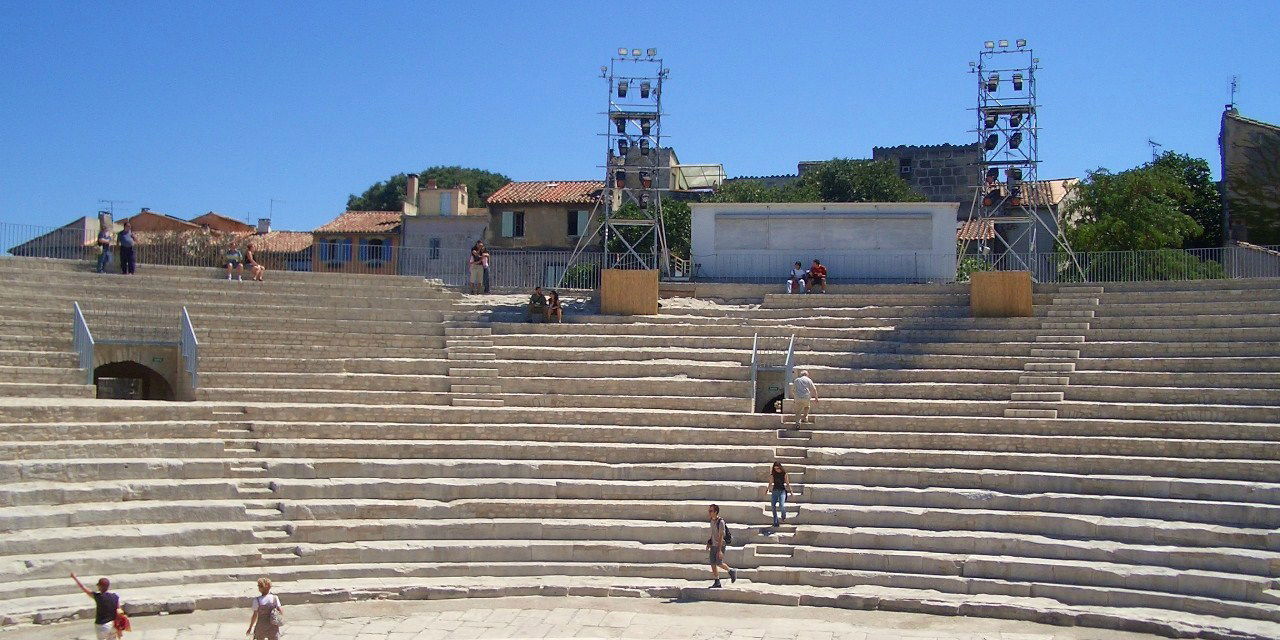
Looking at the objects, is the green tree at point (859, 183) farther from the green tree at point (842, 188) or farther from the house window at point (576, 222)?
the house window at point (576, 222)

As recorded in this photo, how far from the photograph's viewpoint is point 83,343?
1844 cm

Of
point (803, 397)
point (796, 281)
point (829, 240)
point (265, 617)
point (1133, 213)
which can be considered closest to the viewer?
point (265, 617)

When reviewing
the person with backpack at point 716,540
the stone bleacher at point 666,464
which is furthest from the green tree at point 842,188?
the person with backpack at point 716,540

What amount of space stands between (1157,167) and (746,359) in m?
23.0

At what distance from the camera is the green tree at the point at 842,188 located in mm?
41438

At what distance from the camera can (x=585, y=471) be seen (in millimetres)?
17016

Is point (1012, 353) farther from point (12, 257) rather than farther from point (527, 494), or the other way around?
point (12, 257)

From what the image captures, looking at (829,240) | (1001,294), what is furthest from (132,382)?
(1001,294)

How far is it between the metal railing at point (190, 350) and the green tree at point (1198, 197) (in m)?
27.9

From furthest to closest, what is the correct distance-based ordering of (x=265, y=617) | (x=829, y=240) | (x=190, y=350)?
(x=829, y=240) → (x=190, y=350) → (x=265, y=617)

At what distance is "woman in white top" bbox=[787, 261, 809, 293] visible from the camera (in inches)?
953

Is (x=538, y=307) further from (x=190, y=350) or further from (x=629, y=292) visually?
(x=190, y=350)

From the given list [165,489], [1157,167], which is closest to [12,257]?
[165,489]

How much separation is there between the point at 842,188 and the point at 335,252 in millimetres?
18102
